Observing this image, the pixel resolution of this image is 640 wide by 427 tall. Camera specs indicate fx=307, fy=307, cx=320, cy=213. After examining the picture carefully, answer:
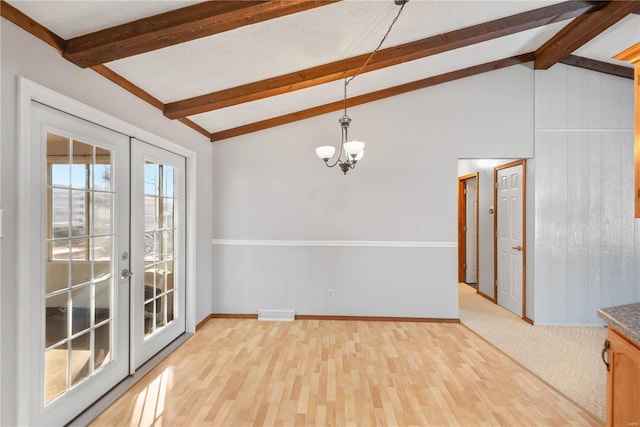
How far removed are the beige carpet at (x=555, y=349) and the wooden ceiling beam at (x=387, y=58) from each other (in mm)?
3071

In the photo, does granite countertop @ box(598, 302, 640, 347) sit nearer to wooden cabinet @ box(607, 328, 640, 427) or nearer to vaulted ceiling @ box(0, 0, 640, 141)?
wooden cabinet @ box(607, 328, 640, 427)

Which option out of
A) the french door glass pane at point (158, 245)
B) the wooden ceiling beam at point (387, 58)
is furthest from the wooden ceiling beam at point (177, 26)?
the french door glass pane at point (158, 245)

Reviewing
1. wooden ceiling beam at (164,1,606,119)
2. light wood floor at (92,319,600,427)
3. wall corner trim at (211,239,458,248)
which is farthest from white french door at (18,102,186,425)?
wall corner trim at (211,239,458,248)

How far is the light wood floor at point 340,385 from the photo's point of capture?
209cm

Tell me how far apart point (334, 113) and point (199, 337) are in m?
3.13

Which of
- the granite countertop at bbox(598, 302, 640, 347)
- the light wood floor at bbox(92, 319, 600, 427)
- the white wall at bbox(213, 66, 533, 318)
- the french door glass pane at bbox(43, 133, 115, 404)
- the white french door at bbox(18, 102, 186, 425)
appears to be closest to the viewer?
the granite countertop at bbox(598, 302, 640, 347)

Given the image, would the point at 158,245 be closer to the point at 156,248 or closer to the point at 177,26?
the point at 156,248

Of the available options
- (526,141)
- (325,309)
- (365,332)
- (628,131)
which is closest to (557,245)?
(526,141)

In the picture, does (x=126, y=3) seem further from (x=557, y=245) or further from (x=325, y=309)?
(x=557, y=245)

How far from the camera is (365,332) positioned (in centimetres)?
357

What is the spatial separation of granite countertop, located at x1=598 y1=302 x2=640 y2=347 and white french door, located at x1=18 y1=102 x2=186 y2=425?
2.88 metres

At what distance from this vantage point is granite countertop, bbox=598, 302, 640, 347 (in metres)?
1.29

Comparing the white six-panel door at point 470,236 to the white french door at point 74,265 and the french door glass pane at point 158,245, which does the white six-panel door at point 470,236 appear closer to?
the french door glass pane at point 158,245

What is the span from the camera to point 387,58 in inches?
114
